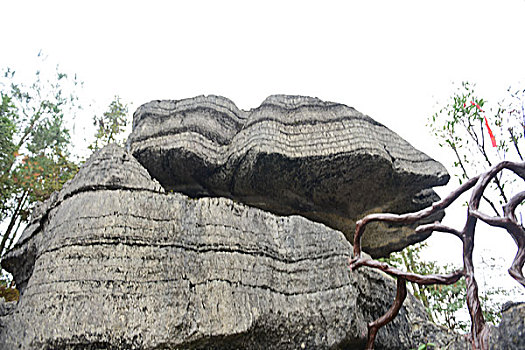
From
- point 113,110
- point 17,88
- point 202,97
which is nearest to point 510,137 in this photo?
point 202,97

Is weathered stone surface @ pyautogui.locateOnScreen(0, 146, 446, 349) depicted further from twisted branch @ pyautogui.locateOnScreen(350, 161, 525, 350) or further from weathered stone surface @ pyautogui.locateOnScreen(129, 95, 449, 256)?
weathered stone surface @ pyautogui.locateOnScreen(129, 95, 449, 256)

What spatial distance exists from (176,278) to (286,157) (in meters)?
1.70

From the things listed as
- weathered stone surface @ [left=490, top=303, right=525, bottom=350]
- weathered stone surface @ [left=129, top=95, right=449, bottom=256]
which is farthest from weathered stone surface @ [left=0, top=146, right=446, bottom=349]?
weathered stone surface @ [left=490, top=303, right=525, bottom=350]

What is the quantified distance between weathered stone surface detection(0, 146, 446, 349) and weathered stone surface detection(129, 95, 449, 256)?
79cm

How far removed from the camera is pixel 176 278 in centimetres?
276

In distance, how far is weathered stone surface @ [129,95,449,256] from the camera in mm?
4062

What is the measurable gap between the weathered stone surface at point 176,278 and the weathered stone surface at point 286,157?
793mm

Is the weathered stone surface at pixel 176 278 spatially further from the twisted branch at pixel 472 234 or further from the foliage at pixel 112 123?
the foliage at pixel 112 123

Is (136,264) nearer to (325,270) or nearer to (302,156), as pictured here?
(325,270)

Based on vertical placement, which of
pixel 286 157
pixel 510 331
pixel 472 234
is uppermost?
pixel 286 157

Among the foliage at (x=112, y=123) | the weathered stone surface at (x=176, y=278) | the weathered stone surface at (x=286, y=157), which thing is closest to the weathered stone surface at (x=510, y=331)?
the weathered stone surface at (x=176, y=278)

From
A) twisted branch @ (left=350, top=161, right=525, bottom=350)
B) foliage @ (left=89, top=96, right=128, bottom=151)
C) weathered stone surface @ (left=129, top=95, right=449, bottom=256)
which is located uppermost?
foliage @ (left=89, top=96, right=128, bottom=151)

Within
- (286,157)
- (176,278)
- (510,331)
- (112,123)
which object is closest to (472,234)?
(510,331)

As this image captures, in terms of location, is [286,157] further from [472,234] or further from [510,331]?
[510,331]
